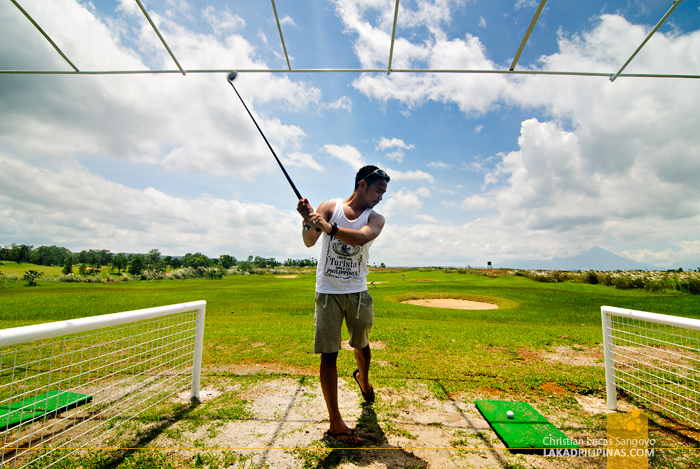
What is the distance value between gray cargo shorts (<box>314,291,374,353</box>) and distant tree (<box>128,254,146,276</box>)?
44488 millimetres

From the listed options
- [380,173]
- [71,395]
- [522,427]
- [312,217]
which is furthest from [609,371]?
[71,395]

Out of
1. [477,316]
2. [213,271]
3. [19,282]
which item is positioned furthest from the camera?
[213,271]

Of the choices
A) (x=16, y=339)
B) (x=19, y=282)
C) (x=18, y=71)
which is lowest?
(x=19, y=282)

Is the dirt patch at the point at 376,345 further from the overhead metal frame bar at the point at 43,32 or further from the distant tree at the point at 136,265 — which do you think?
the distant tree at the point at 136,265

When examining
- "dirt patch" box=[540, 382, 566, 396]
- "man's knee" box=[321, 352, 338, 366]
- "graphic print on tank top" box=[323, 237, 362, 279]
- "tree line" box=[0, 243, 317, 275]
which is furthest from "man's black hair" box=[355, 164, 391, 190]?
"tree line" box=[0, 243, 317, 275]

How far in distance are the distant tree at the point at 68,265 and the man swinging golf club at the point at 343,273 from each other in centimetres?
4248

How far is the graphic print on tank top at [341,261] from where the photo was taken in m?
2.69

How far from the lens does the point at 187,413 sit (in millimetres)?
2803

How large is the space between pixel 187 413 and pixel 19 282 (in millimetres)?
33837

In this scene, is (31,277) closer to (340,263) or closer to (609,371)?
→ (340,263)

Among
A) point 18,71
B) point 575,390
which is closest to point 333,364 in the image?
point 575,390

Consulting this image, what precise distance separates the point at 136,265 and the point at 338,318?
46.2m

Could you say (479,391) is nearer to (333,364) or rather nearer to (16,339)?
(333,364)

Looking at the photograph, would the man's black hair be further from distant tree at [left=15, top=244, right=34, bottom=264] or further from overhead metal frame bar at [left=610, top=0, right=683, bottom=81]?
distant tree at [left=15, top=244, right=34, bottom=264]
